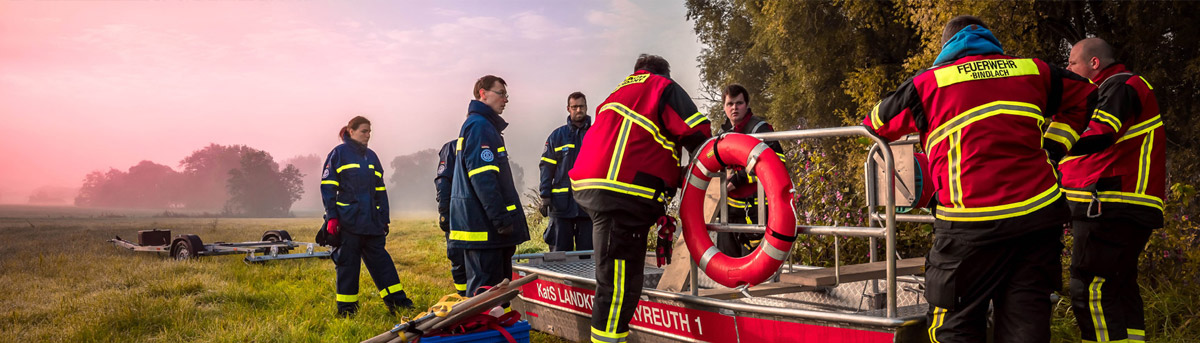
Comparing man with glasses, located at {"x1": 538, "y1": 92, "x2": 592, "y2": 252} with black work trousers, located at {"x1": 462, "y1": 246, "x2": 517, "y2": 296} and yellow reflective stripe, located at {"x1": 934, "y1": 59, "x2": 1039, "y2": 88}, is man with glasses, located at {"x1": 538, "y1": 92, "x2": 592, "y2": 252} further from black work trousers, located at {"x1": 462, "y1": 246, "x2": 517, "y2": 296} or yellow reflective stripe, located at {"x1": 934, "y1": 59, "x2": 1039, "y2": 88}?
yellow reflective stripe, located at {"x1": 934, "y1": 59, "x2": 1039, "y2": 88}

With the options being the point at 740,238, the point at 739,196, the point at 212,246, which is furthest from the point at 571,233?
the point at 212,246

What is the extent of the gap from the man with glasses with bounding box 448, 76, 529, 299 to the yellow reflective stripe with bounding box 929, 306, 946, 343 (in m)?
3.04

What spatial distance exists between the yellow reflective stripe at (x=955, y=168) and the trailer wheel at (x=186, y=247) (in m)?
11.2

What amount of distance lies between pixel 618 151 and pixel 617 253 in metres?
0.58

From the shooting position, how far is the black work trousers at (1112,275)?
416cm

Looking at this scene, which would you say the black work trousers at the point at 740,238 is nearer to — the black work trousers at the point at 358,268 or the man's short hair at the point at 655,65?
the man's short hair at the point at 655,65

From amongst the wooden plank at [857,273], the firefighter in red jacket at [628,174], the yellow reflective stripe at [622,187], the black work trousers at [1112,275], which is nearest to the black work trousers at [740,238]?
the wooden plank at [857,273]

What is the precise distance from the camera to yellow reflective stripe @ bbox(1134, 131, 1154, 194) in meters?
4.16

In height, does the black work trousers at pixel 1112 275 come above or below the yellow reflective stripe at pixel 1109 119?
below

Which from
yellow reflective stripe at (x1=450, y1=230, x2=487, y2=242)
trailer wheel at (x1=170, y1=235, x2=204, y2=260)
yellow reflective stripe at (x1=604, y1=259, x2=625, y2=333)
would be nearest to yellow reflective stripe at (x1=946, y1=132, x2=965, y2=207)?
yellow reflective stripe at (x1=604, y1=259, x2=625, y2=333)

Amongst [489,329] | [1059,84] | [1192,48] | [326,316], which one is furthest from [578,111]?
[1192,48]

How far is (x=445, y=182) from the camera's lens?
656 centimetres

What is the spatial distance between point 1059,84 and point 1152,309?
3.92 metres

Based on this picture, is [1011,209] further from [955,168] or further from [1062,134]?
[1062,134]
